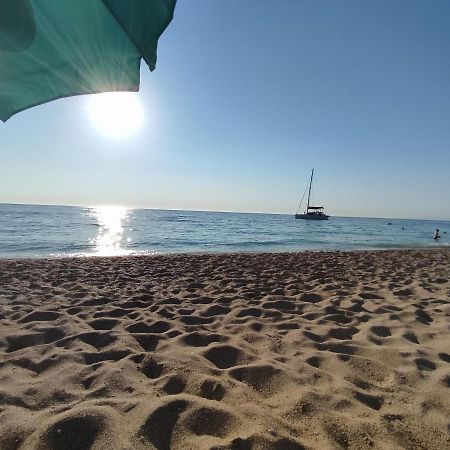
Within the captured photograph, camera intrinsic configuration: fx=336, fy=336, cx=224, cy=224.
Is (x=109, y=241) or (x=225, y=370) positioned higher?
(x=225, y=370)

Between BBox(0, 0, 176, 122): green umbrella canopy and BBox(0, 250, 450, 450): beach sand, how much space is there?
2.09 metres

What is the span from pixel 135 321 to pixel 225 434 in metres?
2.70

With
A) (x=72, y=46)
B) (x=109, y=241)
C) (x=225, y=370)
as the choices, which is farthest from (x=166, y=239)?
(x=72, y=46)

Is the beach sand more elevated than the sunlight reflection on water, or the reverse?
the beach sand

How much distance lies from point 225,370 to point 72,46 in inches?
107

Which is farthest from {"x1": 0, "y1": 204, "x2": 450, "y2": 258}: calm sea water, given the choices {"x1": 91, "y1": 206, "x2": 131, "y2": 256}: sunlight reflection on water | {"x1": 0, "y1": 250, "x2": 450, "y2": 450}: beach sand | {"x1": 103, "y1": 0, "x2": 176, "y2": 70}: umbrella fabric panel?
{"x1": 103, "y1": 0, "x2": 176, "y2": 70}: umbrella fabric panel

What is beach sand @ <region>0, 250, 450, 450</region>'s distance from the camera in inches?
85.7

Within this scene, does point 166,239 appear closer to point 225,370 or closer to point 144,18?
point 225,370

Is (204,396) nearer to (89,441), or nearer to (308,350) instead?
(89,441)

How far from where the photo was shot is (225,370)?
3.05 metres

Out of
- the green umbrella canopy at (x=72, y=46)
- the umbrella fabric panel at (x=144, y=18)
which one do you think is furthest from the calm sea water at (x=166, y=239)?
the umbrella fabric panel at (x=144, y=18)

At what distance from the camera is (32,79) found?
179cm

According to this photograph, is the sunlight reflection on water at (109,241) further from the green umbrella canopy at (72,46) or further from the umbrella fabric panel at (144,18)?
the umbrella fabric panel at (144,18)

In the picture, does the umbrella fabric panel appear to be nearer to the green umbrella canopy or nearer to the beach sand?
the green umbrella canopy
